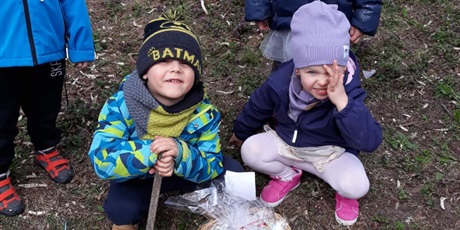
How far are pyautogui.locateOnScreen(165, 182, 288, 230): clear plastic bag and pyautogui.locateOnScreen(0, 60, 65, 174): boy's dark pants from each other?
3.23 feet

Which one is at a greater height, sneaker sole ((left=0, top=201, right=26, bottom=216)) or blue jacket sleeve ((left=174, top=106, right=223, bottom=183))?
blue jacket sleeve ((left=174, top=106, right=223, bottom=183))

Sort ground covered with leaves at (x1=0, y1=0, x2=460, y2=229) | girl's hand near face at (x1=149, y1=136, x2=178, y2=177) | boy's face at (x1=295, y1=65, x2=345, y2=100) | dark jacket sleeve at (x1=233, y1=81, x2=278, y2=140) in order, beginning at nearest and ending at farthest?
girl's hand near face at (x1=149, y1=136, x2=178, y2=177) → boy's face at (x1=295, y1=65, x2=345, y2=100) → dark jacket sleeve at (x1=233, y1=81, x2=278, y2=140) → ground covered with leaves at (x1=0, y1=0, x2=460, y2=229)

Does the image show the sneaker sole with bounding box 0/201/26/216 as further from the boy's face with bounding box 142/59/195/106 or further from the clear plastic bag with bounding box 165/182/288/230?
the boy's face with bounding box 142/59/195/106

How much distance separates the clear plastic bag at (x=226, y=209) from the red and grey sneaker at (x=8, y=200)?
0.98 meters

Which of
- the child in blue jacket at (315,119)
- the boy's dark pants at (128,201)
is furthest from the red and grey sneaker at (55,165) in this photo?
the child in blue jacket at (315,119)

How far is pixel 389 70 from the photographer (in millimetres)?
4473

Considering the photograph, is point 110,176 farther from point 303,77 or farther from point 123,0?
point 123,0

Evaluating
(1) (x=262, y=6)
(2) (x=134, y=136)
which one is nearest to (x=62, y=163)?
(2) (x=134, y=136)

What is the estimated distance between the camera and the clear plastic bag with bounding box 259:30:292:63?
11.4ft

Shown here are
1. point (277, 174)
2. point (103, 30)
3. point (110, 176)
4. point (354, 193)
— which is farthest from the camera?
point (103, 30)

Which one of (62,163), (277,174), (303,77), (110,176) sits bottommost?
(277,174)

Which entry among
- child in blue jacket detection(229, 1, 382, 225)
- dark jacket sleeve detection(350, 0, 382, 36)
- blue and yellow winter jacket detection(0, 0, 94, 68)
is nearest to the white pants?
child in blue jacket detection(229, 1, 382, 225)

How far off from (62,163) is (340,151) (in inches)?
76.3

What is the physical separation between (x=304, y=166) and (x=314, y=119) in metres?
0.48
